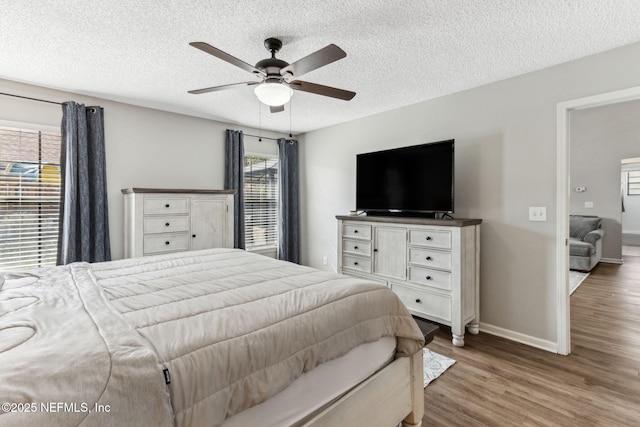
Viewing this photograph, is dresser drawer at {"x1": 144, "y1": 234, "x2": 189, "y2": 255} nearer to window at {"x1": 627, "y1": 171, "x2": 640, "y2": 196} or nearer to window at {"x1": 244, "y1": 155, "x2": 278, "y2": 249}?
window at {"x1": 244, "y1": 155, "x2": 278, "y2": 249}

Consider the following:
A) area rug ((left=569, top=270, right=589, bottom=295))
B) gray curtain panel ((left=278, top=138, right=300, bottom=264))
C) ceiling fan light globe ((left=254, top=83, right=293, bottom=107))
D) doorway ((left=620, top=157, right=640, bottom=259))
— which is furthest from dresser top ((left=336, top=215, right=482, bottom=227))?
doorway ((left=620, top=157, right=640, bottom=259))

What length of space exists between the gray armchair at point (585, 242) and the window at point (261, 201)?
5129 millimetres

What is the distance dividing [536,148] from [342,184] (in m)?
2.44

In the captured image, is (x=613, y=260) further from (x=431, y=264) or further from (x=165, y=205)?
(x=165, y=205)

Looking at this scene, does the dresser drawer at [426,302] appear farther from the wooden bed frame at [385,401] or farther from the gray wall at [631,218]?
the gray wall at [631,218]

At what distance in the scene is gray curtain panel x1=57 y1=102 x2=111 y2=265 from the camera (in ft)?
9.89

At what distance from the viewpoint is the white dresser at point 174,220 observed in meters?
3.12

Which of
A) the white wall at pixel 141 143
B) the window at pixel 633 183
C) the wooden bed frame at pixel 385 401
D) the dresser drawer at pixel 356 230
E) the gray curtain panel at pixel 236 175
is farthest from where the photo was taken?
the window at pixel 633 183

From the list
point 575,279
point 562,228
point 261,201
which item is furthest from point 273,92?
point 575,279

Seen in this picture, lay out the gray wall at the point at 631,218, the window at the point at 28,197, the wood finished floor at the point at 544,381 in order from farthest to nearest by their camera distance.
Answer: the gray wall at the point at 631,218
the window at the point at 28,197
the wood finished floor at the point at 544,381

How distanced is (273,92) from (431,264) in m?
2.08

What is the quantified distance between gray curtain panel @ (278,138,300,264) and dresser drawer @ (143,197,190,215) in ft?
5.72

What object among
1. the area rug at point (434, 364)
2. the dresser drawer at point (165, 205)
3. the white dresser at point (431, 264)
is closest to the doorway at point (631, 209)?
the white dresser at point (431, 264)

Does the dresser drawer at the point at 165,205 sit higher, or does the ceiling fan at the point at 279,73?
the ceiling fan at the point at 279,73
